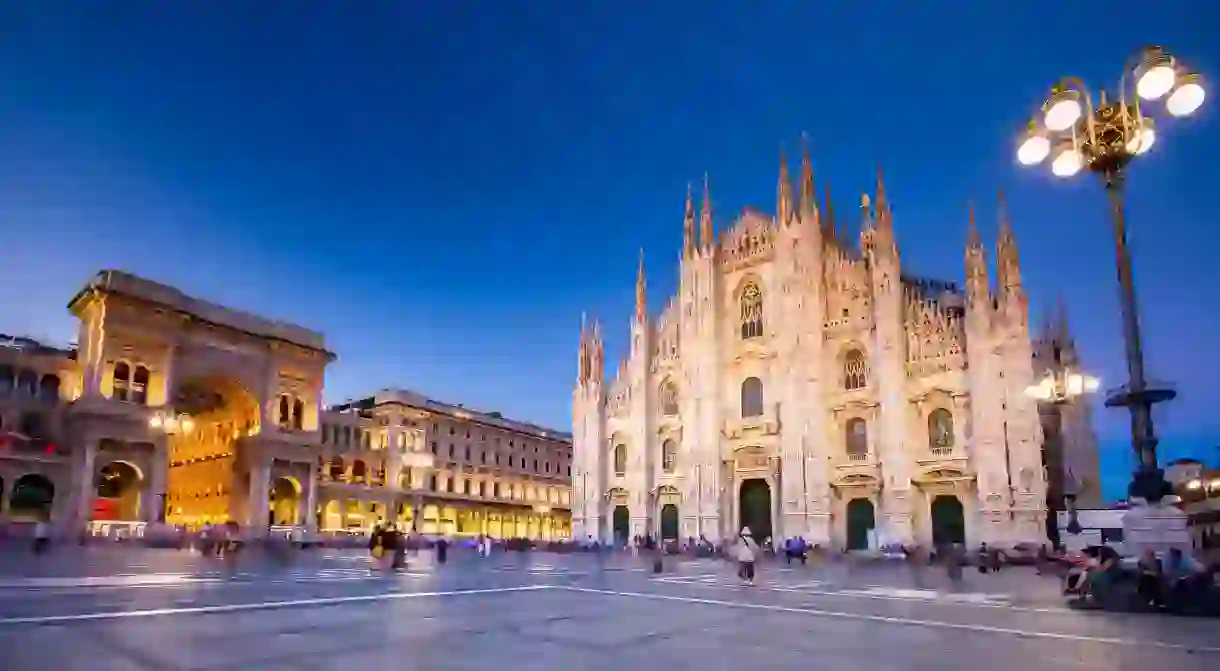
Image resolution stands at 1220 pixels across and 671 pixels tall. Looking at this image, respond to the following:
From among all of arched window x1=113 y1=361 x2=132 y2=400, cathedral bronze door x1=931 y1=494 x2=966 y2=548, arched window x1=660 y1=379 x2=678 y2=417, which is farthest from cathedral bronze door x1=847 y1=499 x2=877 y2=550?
arched window x1=113 y1=361 x2=132 y2=400

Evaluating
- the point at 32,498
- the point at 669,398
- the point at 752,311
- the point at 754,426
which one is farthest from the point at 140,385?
the point at 752,311

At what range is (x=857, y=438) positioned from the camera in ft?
148

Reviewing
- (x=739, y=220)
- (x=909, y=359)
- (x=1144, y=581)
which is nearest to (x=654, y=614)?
(x=1144, y=581)

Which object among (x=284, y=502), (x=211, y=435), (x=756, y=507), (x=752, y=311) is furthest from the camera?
(x=284, y=502)

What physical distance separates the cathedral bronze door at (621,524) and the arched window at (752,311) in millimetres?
13964

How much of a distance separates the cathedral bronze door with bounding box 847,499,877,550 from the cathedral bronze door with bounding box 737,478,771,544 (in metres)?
5.02

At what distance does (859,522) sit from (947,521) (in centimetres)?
478

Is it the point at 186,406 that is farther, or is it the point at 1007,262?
the point at 186,406

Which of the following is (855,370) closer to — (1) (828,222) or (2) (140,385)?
(1) (828,222)

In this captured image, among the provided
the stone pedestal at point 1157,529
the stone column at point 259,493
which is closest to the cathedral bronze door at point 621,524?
the stone column at point 259,493

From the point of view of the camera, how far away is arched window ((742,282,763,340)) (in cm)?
5072

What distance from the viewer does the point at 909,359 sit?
4344cm

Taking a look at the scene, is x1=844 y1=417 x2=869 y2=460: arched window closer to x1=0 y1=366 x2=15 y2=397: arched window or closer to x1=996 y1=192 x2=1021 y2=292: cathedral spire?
x1=996 y1=192 x2=1021 y2=292: cathedral spire

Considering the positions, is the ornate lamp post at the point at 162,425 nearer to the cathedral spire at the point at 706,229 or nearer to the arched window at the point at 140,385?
the arched window at the point at 140,385
